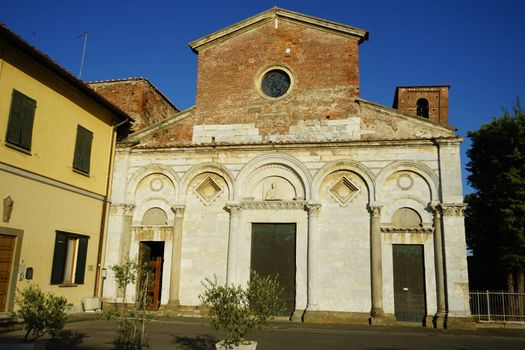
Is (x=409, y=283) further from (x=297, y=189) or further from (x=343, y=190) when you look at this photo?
(x=297, y=189)

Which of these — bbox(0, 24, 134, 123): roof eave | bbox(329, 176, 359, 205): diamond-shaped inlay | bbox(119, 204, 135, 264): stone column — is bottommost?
bbox(119, 204, 135, 264): stone column

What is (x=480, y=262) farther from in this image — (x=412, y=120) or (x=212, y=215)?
(x=212, y=215)

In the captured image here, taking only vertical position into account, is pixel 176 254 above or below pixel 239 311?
above

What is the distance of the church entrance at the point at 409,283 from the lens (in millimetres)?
15336

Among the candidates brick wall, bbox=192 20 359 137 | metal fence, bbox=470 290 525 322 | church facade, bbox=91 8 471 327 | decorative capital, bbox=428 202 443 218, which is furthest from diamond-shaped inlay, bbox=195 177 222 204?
metal fence, bbox=470 290 525 322

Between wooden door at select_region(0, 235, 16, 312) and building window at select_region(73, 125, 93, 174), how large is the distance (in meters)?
3.64

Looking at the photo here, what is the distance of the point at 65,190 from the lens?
15.3 meters

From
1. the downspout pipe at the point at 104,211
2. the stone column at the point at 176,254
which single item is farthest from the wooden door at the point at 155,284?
the downspout pipe at the point at 104,211

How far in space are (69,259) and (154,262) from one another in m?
3.43

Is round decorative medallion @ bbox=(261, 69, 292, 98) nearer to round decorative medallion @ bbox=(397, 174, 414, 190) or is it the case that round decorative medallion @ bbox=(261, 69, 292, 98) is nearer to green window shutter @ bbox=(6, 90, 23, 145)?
round decorative medallion @ bbox=(397, 174, 414, 190)

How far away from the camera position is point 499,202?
66.0 ft

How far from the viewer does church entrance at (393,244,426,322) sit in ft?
50.3

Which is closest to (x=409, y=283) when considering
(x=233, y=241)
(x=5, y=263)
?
(x=233, y=241)

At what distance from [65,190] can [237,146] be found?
6316 mm
